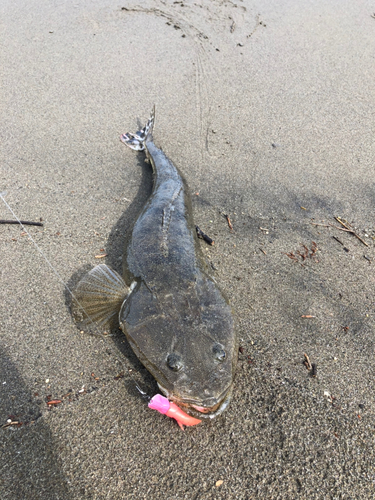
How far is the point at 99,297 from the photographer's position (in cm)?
288

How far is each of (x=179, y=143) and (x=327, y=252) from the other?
2839mm

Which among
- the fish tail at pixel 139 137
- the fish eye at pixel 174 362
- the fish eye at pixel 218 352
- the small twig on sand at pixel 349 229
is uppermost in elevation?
the small twig on sand at pixel 349 229

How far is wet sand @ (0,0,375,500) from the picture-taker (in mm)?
2109

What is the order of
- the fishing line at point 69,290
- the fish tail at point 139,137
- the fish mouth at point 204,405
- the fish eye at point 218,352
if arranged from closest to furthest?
1. the fish mouth at point 204,405
2. the fish eye at point 218,352
3. the fishing line at point 69,290
4. the fish tail at point 139,137

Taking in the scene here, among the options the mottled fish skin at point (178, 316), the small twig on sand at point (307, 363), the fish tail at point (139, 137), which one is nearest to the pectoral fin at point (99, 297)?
the mottled fish skin at point (178, 316)

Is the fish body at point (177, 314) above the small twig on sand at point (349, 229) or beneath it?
beneath

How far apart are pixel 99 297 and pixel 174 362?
104 cm

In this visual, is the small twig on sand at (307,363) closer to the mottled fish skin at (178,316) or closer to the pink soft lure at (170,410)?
the mottled fish skin at (178,316)

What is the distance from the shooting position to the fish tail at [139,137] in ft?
16.3

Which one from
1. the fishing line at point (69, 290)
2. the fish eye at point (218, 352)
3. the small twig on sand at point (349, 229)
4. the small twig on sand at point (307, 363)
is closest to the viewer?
the fish eye at point (218, 352)

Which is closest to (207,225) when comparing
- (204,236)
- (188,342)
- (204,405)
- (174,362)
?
(204,236)

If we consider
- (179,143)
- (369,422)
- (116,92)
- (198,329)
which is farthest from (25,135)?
(369,422)

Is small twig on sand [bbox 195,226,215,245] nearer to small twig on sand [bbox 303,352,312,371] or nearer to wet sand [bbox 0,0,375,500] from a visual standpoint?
wet sand [bbox 0,0,375,500]

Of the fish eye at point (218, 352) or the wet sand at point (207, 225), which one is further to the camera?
the fish eye at point (218, 352)
